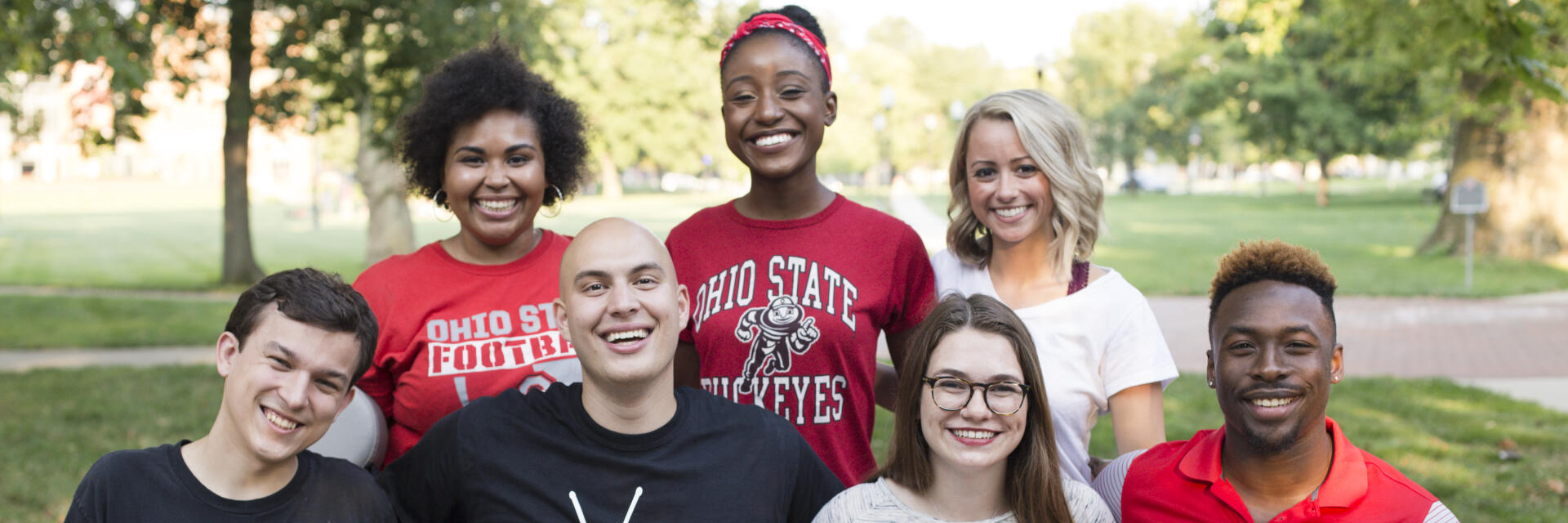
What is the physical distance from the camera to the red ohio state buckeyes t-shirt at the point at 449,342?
290 cm

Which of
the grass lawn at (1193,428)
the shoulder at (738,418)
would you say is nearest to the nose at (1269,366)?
the shoulder at (738,418)

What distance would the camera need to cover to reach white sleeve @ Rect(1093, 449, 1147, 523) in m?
2.86

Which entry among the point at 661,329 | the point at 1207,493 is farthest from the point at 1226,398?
the point at 661,329

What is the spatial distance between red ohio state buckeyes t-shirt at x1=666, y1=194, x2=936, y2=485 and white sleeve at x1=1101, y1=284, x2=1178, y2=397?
20.1 inches

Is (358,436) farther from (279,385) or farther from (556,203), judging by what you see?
(556,203)

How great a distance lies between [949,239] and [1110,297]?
1.71 feet

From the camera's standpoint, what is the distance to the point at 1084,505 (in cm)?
259

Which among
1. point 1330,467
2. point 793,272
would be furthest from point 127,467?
point 1330,467

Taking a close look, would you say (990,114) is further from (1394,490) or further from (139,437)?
(139,437)

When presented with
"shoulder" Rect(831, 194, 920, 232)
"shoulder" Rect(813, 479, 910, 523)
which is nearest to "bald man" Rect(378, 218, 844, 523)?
"shoulder" Rect(813, 479, 910, 523)

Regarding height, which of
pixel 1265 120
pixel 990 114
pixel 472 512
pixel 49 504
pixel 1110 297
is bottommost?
pixel 49 504

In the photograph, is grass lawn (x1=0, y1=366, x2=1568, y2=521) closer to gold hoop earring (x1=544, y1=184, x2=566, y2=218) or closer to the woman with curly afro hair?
gold hoop earring (x1=544, y1=184, x2=566, y2=218)

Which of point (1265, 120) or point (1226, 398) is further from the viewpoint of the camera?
point (1265, 120)

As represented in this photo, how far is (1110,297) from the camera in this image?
2.97 meters
